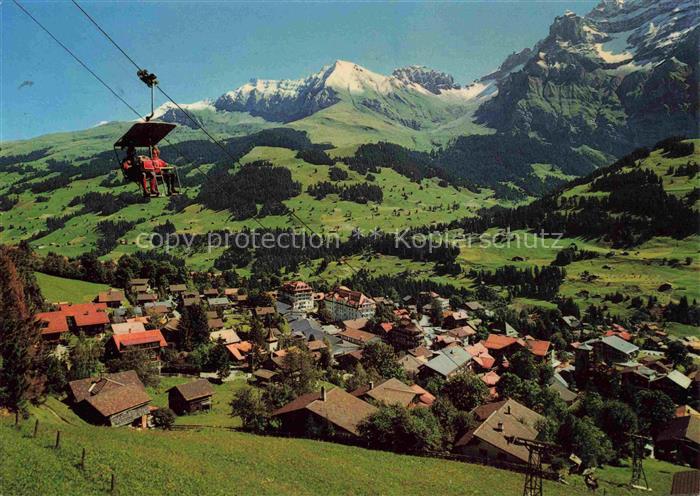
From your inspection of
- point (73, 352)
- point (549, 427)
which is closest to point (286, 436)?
point (549, 427)

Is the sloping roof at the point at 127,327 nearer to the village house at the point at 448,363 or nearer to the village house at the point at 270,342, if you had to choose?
the village house at the point at 270,342

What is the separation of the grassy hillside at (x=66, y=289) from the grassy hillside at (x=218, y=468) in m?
61.0

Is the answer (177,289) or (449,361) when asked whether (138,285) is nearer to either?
(177,289)

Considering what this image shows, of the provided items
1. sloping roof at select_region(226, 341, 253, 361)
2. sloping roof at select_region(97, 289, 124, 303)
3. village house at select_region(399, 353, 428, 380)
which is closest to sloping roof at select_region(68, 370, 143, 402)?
sloping roof at select_region(226, 341, 253, 361)

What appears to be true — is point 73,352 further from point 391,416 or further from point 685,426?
point 685,426

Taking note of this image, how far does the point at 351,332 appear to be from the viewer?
342 ft

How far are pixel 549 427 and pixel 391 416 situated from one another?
18.9m

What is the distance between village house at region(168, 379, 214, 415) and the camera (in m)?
52.6

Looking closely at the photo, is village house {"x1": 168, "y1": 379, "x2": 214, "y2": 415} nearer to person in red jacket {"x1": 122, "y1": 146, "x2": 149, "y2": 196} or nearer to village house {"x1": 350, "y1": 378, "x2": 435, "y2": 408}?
village house {"x1": 350, "y1": 378, "x2": 435, "y2": 408}

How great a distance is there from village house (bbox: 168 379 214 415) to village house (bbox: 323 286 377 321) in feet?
247

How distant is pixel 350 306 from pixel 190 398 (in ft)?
271

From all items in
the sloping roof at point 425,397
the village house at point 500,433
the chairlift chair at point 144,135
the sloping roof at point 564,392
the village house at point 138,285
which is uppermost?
the chairlift chair at point 144,135

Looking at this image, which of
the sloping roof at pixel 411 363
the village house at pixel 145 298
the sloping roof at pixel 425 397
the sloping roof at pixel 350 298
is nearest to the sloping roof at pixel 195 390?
the sloping roof at pixel 425 397

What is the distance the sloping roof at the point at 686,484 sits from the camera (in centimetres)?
3653
